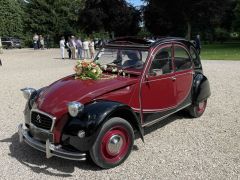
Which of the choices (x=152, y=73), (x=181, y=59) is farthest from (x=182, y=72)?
(x=152, y=73)

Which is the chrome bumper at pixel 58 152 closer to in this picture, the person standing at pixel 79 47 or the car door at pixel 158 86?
the car door at pixel 158 86

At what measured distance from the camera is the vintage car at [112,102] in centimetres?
462

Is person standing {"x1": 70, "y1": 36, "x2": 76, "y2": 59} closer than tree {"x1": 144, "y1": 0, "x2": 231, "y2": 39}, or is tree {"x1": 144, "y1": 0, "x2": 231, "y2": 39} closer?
person standing {"x1": 70, "y1": 36, "x2": 76, "y2": 59}

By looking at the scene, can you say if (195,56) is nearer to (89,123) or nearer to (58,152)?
(89,123)

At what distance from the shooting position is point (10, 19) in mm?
50781

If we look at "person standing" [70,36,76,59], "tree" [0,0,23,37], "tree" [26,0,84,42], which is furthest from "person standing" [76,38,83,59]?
"tree" [0,0,23,37]

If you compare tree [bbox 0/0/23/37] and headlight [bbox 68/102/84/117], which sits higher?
tree [bbox 0/0/23/37]

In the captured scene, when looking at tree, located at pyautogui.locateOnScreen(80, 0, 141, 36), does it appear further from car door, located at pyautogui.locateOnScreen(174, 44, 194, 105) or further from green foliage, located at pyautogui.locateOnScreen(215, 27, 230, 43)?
car door, located at pyautogui.locateOnScreen(174, 44, 194, 105)

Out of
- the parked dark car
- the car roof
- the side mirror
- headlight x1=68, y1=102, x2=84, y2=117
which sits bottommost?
headlight x1=68, y1=102, x2=84, y2=117

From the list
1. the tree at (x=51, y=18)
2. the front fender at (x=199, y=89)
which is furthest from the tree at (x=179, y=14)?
the front fender at (x=199, y=89)

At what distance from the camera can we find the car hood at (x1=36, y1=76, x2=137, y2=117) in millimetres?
4898

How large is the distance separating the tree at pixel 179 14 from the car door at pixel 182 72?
34.7 m

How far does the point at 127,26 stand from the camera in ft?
154

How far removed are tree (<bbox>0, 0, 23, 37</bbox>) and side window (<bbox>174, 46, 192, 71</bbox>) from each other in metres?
47.9
